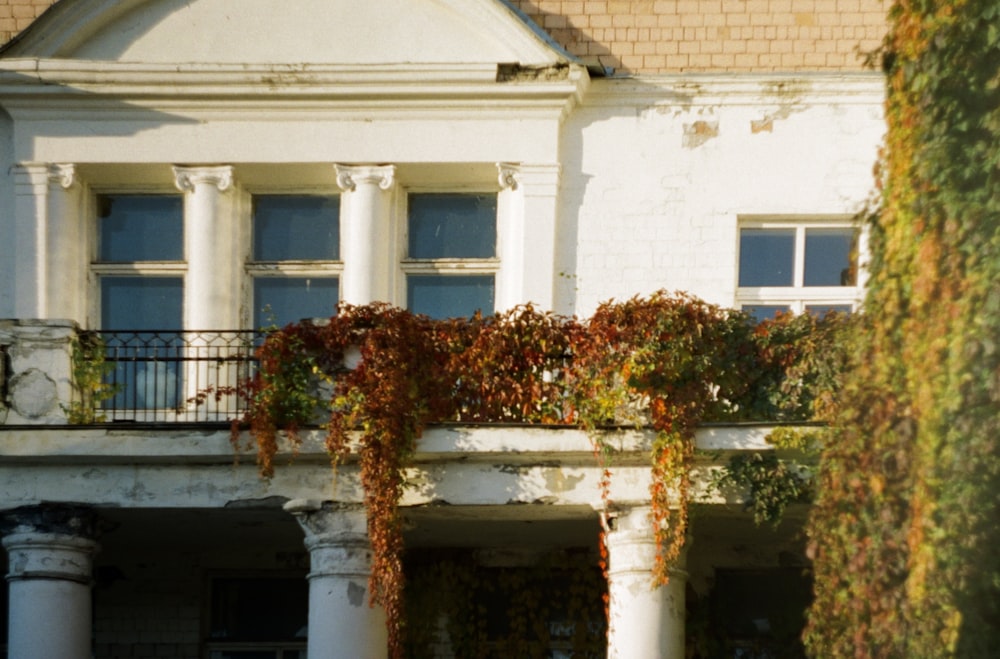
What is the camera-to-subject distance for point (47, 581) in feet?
56.0

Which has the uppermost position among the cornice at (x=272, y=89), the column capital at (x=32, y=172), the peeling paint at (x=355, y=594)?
the cornice at (x=272, y=89)

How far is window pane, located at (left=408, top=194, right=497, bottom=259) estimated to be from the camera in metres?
19.8

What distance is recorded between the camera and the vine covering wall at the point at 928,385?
13773 mm

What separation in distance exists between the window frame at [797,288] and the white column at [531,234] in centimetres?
162

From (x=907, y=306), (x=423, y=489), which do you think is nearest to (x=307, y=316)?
(x=423, y=489)

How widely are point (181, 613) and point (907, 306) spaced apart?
8305 millimetres

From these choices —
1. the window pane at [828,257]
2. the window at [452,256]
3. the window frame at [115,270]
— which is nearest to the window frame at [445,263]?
the window at [452,256]

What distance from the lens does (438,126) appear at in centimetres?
1950

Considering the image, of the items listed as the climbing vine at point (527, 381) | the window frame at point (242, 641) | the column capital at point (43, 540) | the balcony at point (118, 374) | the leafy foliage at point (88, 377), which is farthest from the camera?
the window frame at point (242, 641)

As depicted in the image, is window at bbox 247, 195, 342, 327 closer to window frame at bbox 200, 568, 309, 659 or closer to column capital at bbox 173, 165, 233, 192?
column capital at bbox 173, 165, 233, 192

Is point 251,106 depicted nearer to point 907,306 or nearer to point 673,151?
point 673,151

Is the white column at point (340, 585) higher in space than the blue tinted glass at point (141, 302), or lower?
lower

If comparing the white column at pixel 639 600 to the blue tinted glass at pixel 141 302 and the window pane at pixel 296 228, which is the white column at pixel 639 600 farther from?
the blue tinted glass at pixel 141 302

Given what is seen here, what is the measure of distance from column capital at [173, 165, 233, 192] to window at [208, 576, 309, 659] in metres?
3.58
